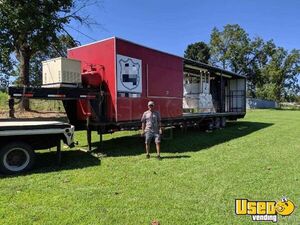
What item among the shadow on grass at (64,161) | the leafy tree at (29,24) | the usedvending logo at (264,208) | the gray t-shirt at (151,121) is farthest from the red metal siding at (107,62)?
the leafy tree at (29,24)

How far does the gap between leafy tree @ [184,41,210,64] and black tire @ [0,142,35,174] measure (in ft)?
189

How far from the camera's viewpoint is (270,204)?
5.47m

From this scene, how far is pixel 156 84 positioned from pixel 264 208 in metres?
7.14

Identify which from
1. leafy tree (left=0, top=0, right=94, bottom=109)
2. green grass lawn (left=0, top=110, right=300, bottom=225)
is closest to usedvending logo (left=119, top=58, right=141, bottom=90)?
green grass lawn (left=0, top=110, right=300, bottom=225)

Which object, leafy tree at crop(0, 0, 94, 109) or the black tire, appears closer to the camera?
the black tire

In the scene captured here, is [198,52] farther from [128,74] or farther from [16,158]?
[16,158]

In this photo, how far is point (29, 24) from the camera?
18.4 metres

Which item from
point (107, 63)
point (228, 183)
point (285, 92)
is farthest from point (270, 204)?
point (285, 92)

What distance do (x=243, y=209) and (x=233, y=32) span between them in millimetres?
63742

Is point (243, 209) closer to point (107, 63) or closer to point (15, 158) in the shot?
point (15, 158)

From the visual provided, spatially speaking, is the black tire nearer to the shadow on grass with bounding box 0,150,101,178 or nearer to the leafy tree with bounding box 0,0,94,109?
the shadow on grass with bounding box 0,150,101,178

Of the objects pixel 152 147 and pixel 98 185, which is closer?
pixel 98 185

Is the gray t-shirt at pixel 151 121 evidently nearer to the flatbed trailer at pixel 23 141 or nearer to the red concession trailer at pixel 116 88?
the red concession trailer at pixel 116 88

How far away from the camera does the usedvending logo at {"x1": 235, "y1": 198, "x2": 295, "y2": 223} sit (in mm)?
5018
